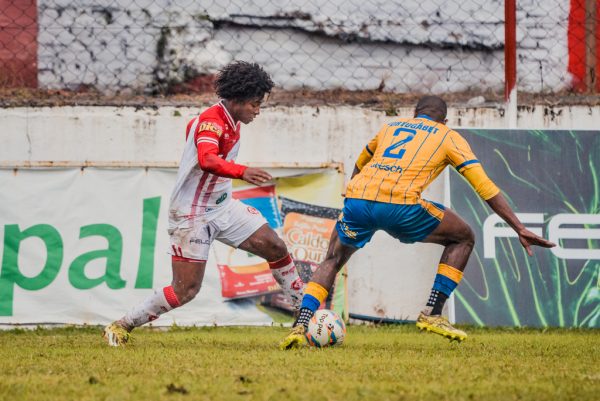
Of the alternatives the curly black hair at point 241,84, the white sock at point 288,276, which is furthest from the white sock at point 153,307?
the curly black hair at point 241,84

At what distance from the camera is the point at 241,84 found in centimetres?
773

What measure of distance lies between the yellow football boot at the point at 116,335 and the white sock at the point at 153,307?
76 millimetres

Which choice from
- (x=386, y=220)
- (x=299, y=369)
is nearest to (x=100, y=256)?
(x=386, y=220)

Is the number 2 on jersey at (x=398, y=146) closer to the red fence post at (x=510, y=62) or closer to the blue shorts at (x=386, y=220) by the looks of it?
the blue shorts at (x=386, y=220)

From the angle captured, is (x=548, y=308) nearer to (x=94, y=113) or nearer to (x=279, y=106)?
(x=279, y=106)

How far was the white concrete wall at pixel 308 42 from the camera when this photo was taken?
12.4 metres

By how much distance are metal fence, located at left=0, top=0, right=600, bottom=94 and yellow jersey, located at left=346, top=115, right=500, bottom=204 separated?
4.71 m

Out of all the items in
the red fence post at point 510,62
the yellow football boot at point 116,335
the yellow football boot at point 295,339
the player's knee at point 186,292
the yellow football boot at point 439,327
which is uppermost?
the red fence post at point 510,62

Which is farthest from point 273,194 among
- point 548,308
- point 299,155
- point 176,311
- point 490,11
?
point 490,11

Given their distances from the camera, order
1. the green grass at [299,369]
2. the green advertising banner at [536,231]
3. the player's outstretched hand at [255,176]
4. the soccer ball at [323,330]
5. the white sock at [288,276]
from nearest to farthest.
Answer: the green grass at [299,369] → the player's outstretched hand at [255,176] → the soccer ball at [323,330] → the white sock at [288,276] → the green advertising banner at [536,231]

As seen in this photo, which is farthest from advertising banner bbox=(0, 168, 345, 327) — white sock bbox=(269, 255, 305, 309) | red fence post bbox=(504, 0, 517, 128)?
white sock bbox=(269, 255, 305, 309)

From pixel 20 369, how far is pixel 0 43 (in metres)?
7.07

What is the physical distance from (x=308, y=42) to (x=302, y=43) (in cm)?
7

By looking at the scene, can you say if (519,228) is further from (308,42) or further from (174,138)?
(308,42)
